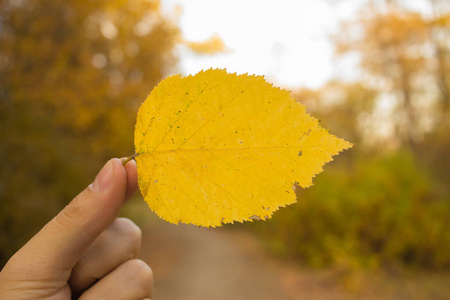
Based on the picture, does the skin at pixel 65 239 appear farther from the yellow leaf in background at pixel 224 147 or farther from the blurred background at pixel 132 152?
the blurred background at pixel 132 152

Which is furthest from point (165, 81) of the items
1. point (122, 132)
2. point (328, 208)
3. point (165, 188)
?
point (328, 208)

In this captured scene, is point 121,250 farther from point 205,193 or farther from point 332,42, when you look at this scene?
point 332,42

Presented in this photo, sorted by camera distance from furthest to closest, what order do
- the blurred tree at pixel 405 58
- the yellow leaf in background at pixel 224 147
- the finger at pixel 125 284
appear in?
the blurred tree at pixel 405 58
the finger at pixel 125 284
the yellow leaf in background at pixel 224 147

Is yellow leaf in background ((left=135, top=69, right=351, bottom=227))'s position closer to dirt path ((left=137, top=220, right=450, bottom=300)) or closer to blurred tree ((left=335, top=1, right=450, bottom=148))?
dirt path ((left=137, top=220, right=450, bottom=300))

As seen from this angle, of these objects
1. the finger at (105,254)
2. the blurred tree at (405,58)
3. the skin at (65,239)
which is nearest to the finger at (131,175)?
the skin at (65,239)

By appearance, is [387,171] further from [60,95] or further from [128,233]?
[128,233]

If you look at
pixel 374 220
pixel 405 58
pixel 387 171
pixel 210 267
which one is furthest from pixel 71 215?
pixel 405 58

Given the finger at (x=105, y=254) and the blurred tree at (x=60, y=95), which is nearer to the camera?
the finger at (x=105, y=254)
